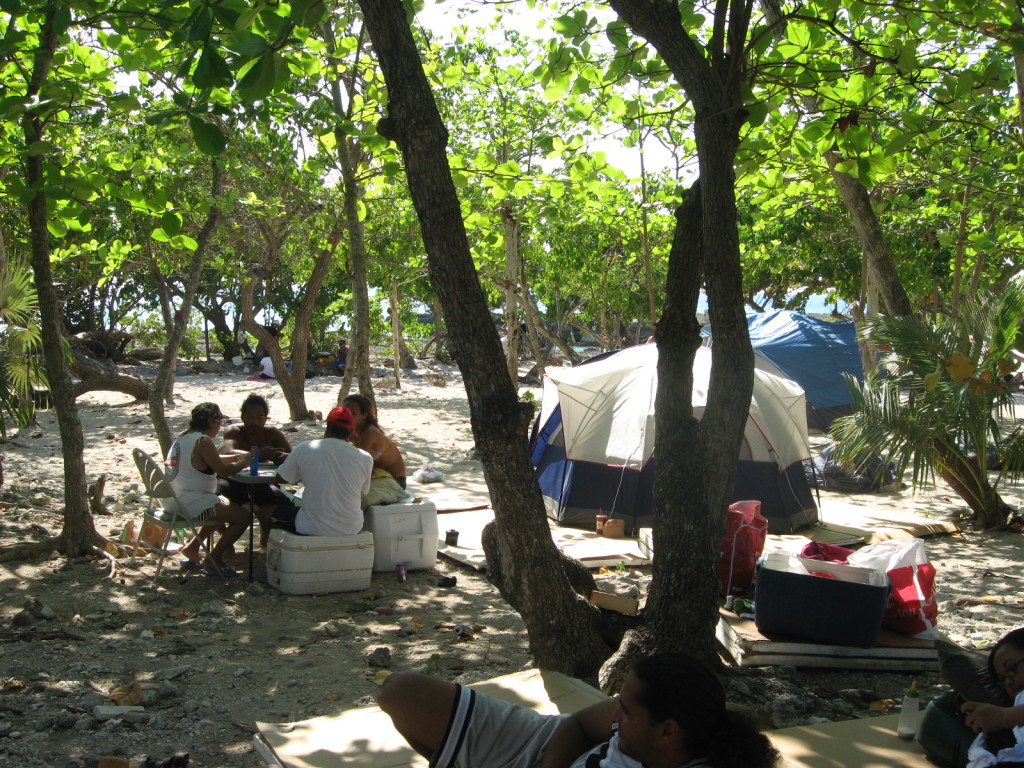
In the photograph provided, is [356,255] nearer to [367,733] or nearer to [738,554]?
[738,554]

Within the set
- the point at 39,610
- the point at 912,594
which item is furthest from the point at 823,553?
the point at 39,610

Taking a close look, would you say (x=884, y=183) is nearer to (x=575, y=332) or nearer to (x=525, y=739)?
(x=525, y=739)

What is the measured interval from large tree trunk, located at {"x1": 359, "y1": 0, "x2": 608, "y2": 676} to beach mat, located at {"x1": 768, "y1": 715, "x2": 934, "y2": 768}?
1196 millimetres

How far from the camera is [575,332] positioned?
149 feet

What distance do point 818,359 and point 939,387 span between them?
906 cm

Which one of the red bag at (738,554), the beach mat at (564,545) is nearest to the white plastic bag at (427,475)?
the beach mat at (564,545)

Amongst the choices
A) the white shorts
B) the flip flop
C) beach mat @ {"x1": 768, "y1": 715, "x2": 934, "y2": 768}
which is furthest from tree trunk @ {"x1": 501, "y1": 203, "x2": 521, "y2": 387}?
the white shorts

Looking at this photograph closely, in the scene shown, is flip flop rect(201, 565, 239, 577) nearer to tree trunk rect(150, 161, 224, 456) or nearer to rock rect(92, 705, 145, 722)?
tree trunk rect(150, 161, 224, 456)

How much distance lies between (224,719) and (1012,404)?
6.08m

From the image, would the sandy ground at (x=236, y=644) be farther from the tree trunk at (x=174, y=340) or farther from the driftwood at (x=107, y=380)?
the driftwood at (x=107, y=380)

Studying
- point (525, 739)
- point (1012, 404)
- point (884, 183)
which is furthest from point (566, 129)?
point (525, 739)

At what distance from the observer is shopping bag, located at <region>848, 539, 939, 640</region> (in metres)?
5.02

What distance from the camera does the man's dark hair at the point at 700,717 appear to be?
2.28m

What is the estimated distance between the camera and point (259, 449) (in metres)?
7.00
